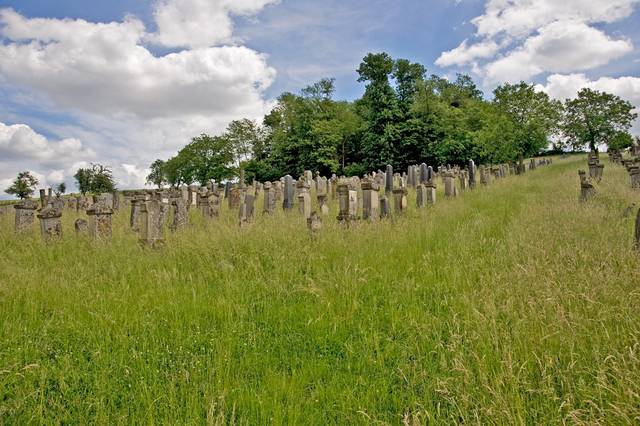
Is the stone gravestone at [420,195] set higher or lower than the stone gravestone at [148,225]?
higher

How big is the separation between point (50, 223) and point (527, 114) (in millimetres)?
41835

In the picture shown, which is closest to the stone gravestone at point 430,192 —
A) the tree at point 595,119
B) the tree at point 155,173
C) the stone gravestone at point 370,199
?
the stone gravestone at point 370,199

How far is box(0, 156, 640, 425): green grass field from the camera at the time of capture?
2434mm

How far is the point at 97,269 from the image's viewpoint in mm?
5633

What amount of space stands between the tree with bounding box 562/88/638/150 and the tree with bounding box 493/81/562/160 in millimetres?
12735

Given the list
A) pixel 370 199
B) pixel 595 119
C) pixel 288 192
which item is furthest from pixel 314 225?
pixel 595 119

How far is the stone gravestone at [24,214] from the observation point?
9367mm

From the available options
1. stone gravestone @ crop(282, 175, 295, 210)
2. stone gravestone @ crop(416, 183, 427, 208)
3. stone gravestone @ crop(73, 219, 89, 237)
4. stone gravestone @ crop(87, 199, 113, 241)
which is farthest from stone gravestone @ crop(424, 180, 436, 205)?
stone gravestone @ crop(73, 219, 89, 237)

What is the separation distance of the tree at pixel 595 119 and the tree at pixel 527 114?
12.7 meters

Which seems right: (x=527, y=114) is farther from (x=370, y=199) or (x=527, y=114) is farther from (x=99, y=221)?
(x=99, y=221)

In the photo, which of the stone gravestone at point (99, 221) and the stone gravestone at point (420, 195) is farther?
the stone gravestone at point (420, 195)

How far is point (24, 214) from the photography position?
9516 mm

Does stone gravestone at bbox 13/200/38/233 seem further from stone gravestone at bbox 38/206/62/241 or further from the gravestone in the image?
the gravestone

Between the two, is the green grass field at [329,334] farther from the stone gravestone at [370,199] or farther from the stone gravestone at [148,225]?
the stone gravestone at [370,199]
